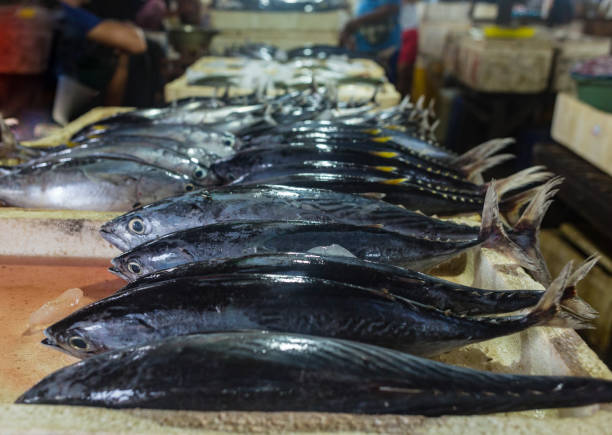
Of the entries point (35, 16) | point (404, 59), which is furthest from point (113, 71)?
point (404, 59)

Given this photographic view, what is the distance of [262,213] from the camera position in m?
2.05

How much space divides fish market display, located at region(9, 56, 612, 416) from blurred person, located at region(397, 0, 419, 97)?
9100mm

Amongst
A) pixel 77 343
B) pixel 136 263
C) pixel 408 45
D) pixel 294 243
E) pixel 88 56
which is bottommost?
pixel 77 343

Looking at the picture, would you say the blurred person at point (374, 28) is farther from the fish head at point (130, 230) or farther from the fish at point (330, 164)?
the fish head at point (130, 230)

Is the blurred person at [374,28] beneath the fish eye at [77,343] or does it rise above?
above

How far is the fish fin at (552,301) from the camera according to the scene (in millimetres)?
1424

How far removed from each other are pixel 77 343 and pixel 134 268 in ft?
1.22

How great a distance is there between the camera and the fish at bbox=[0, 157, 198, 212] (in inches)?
102

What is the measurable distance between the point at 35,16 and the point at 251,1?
20.3ft

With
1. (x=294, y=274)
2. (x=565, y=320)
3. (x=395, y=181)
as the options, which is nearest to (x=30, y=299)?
(x=294, y=274)

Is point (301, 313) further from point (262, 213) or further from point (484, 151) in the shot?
point (484, 151)

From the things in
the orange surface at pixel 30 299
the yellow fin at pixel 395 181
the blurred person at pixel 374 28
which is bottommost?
the orange surface at pixel 30 299

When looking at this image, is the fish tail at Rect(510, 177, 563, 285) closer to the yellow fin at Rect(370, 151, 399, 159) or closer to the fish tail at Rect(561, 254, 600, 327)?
the fish tail at Rect(561, 254, 600, 327)

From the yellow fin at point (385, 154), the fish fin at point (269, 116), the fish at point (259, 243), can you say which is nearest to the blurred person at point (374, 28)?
the fish fin at point (269, 116)
